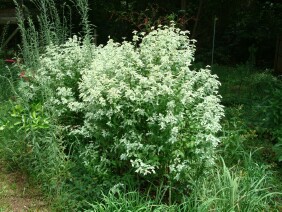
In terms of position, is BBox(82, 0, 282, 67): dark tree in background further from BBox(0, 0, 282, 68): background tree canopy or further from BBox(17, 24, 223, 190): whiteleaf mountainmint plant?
BBox(17, 24, 223, 190): whiteleaf mountainmint plant

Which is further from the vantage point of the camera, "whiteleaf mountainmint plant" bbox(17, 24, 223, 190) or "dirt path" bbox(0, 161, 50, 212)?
"dirt path" bbox(0, 161, 50, 212)

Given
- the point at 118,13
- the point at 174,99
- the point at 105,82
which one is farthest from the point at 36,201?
the point at 118,13

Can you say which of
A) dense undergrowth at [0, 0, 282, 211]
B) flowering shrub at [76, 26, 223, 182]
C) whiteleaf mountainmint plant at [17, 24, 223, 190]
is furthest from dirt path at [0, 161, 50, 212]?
flowering shrub at [76, 26, 223, 182]

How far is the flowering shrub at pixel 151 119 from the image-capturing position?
3.22m

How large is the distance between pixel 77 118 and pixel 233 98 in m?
3.09

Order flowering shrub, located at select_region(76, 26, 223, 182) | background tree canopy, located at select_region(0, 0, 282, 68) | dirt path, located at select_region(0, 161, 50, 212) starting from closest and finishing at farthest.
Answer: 1. flowering shrub, located at select_region(76, 26, 223, 182)
2. dirt path, located at select_region(0, 161, 50, 212)
3. background tree canopy, located at select_region(0, 0, 282, 68)

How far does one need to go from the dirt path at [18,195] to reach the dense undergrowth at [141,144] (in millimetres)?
102

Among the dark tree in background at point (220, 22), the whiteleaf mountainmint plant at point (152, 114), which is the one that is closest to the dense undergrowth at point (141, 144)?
the whiteleaf mountainmint plant at point (152, 114)

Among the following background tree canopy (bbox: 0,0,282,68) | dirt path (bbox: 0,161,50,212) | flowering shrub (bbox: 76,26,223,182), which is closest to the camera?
flowering shrub (bbox: 76,26,223,182)

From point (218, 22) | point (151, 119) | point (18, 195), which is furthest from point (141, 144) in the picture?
point (218, 22)

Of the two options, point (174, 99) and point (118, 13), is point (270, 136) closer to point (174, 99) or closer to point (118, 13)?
point (174, 99)

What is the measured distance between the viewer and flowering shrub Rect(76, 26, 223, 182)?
127 inches

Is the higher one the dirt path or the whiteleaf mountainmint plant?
the whiteleaf mountainmint plant

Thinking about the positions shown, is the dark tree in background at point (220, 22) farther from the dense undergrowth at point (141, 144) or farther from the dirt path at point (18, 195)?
the dirt path at point (18, 195)
